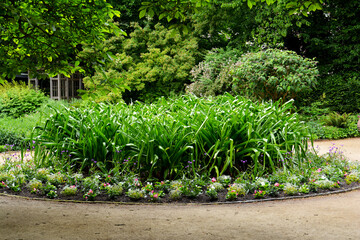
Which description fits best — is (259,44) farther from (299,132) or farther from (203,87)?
(299,132)

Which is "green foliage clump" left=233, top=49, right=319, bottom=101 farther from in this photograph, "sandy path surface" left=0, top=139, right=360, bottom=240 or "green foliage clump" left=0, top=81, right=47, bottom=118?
"green foliage clump" left=0, top=81, right=47, bottom=118

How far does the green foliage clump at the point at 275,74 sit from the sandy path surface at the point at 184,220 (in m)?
6.59

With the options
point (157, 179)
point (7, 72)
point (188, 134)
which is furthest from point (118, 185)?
point (7, 72)

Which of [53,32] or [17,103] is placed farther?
[17,103]

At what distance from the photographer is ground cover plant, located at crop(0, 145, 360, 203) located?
463cm

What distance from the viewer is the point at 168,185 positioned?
15.9ft

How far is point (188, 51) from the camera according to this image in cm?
1571

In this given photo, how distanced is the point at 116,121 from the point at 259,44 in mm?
10642

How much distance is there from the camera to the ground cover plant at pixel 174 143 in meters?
5.12

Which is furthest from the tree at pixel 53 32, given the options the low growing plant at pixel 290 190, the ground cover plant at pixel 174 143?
the low growing plant at pixel 290 190

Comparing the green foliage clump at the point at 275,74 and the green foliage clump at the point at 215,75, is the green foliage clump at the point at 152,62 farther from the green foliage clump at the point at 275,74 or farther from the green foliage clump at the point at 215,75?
the green foliage clump at the point at 275,74

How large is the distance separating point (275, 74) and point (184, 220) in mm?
8277

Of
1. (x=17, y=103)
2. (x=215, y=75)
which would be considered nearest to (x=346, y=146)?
(x=215, y=75)

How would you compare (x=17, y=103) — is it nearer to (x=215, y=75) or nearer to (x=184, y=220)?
(x=215, y=75)
